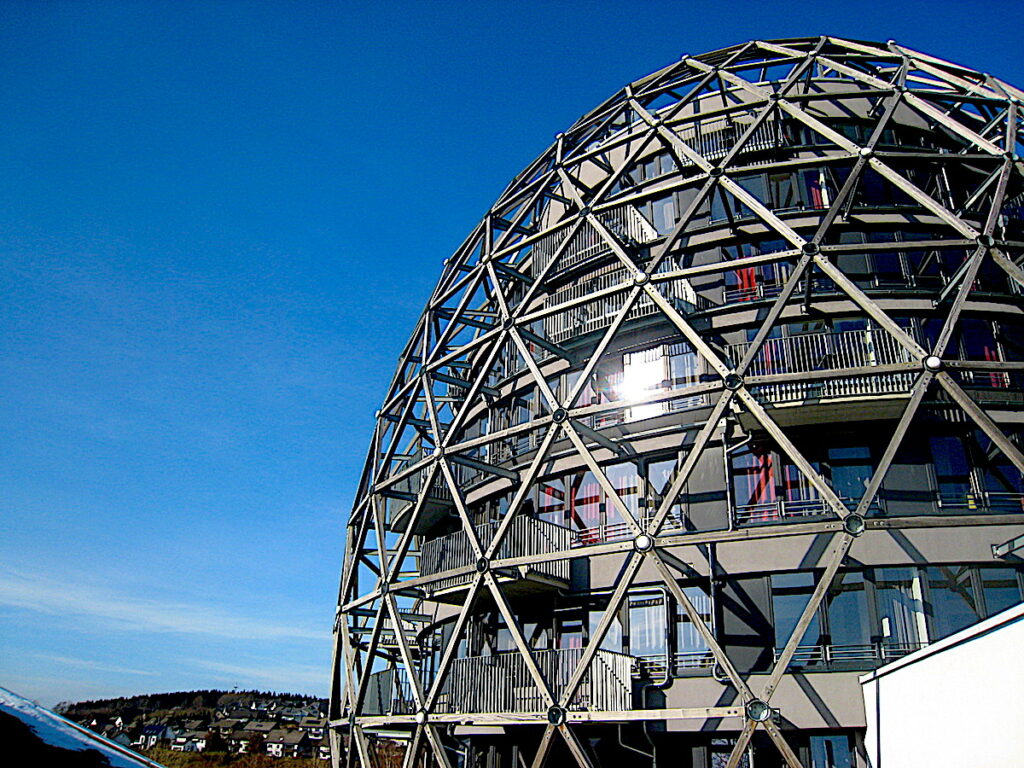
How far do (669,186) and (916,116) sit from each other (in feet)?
32.9

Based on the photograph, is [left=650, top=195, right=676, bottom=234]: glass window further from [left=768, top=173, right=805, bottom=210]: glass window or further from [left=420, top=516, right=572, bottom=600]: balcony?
[left=420, top=516, right=572, bottom=600]: balcony

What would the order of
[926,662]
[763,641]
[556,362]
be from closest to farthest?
[926,662], [763,641], [556,362]

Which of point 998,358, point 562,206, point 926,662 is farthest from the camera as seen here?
A: point 562,206

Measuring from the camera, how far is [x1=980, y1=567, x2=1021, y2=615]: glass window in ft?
52.3

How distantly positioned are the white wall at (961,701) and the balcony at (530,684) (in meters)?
4.94

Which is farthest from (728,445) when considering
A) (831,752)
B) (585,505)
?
(831,752)

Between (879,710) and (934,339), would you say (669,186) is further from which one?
(879,710)

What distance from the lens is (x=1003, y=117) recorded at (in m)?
20.5

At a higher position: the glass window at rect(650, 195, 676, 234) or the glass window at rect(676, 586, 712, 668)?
the glass window at rect(650, 195, 676, 234)

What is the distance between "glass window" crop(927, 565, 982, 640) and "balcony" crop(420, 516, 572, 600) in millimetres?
7824

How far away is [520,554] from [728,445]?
553 cm

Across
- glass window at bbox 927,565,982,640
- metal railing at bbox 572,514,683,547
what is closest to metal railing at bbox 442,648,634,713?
metal railing at bbox 572,514,683,547

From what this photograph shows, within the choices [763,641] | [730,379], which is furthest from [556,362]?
[763,641]

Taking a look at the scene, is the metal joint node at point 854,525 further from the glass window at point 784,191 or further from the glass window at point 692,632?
the glass window at point 784,191
